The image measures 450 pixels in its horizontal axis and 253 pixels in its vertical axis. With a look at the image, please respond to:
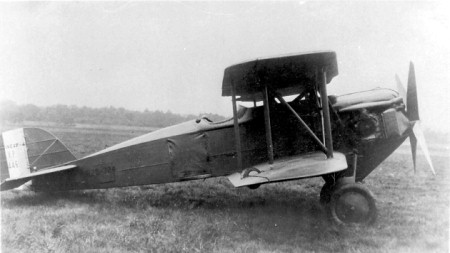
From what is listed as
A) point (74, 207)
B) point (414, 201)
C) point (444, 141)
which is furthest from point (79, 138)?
point (444, 141)

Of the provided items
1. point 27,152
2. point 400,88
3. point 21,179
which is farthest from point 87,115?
point 400,88

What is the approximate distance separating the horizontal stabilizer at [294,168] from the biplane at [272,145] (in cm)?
1

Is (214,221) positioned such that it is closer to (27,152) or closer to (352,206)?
(352,206)

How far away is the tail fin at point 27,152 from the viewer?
6.20 metres

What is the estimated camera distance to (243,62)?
4367 millimetres

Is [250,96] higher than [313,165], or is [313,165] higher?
[250,96]

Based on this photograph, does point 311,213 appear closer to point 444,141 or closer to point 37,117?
point 37,117

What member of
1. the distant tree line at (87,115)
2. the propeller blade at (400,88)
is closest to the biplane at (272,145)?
the propeller blade at (400,88)

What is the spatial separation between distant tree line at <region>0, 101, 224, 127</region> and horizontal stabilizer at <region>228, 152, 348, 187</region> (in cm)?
1262

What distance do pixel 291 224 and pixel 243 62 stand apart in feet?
8.17

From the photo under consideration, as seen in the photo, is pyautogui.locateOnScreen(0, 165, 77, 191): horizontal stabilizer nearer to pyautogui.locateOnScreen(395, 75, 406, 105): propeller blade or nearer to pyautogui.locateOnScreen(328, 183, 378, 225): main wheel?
pyautogui.locateOnScreen(328, 183, 378, 225): main wheel

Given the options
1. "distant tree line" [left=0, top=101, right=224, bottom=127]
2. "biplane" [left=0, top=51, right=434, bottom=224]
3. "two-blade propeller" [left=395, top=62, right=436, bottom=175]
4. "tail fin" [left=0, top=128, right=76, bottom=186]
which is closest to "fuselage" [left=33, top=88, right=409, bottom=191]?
"biplane" [left=0, top=51, right=434, bottom=224]

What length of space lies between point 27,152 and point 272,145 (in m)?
4.82

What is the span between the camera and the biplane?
466cm
